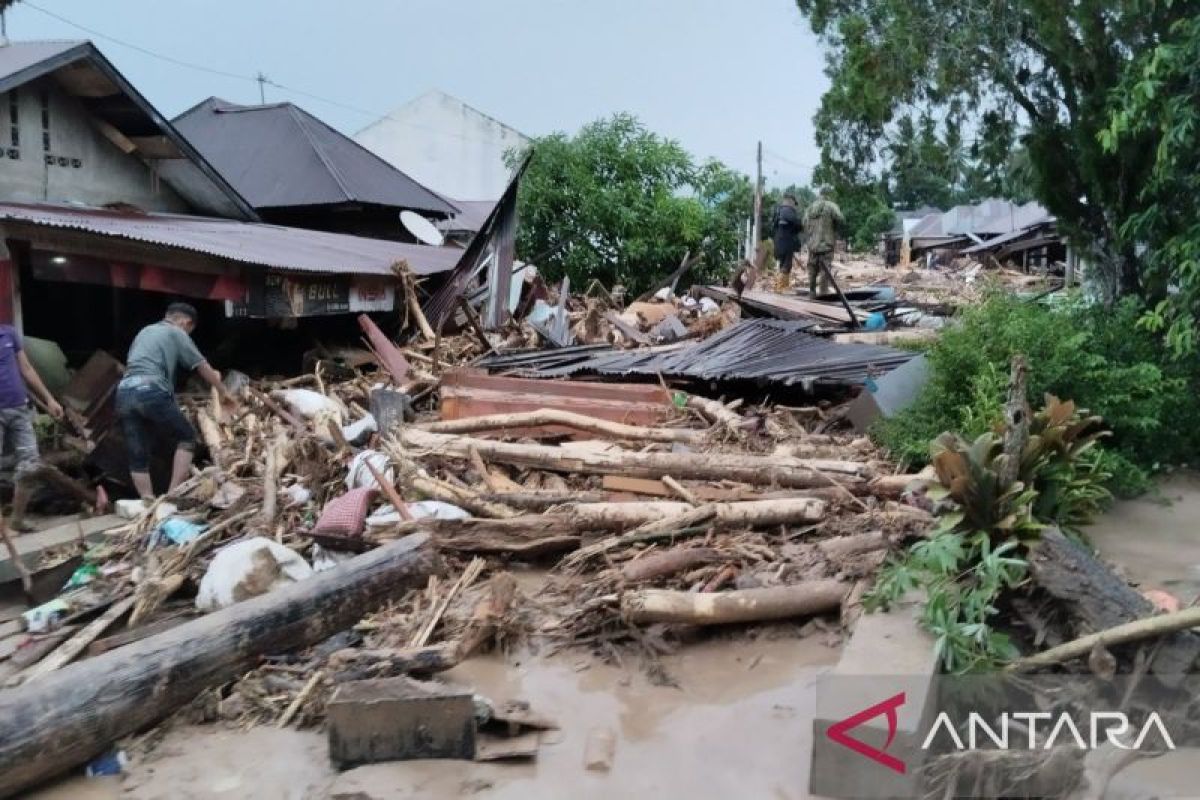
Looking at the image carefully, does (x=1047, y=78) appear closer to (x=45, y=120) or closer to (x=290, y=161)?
(x=45, y=120)

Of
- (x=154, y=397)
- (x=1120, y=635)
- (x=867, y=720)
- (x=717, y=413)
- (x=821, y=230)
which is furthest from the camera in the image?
(x=821, y=230)

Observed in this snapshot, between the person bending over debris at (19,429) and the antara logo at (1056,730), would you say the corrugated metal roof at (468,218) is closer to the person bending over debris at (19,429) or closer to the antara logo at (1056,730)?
the person bending over debris at (19,429)

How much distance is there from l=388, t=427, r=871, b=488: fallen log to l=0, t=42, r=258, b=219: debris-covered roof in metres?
7.77

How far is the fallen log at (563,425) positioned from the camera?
762 centimetres

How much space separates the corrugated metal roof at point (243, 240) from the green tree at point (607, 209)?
12.5ft

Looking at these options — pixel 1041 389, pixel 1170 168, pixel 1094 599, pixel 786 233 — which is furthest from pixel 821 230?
pixel 1094 599

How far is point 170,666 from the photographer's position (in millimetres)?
4254

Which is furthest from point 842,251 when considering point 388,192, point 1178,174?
point 1178,174

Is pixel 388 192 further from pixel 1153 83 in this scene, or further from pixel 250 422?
pixel 1153 83

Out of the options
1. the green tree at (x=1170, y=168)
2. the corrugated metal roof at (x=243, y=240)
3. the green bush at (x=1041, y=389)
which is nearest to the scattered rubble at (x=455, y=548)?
the green bush at (x=1041, y=389)

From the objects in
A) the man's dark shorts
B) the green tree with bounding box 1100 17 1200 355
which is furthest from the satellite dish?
the green tree with bounding box 1100 17 1200 355

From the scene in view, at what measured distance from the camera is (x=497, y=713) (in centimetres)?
397

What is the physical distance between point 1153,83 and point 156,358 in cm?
776

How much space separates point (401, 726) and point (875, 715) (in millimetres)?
1849
